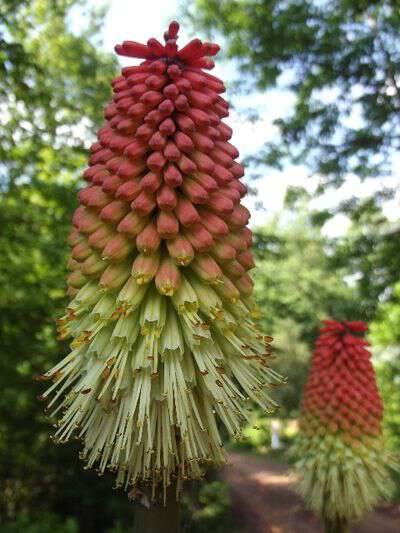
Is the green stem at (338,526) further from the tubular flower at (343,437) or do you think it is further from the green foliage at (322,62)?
the green foliage at (322,62)

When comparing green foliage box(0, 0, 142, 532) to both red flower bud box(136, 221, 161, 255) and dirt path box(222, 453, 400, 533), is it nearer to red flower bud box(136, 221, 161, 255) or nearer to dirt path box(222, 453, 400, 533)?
dirt path box(222, 453, 400, 533)

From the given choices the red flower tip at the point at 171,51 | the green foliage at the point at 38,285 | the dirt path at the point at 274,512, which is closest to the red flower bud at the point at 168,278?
the red flower tip at the point at 171,51

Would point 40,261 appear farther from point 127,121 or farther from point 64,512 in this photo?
point 127,121

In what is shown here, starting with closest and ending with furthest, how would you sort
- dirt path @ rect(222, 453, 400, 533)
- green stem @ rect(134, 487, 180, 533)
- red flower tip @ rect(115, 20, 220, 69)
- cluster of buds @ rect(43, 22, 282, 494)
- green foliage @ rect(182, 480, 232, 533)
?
green stem @ rect(134, 487, 180, 533) → cluster of buds @ rect(43, 22, 282, 494) → red flower tip @ rect(115, 20, 220, 69) → green foliage @ rect(182, 480, 232, 533) → dirt path @ rect(222, 453, 400, 533)

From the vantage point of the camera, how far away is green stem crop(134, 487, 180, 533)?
1.57 m

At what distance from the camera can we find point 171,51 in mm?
2033

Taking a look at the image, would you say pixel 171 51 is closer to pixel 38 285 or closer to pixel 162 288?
pixel 162 288

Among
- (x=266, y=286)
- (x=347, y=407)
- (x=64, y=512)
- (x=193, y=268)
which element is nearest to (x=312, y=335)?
(x=266, y=286)

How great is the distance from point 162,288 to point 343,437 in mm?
2556

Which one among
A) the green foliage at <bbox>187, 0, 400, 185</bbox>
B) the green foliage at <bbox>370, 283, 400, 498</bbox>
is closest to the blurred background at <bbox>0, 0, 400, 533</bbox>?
the green foliage at <bbox>187, 0, 400, 185</bbox>

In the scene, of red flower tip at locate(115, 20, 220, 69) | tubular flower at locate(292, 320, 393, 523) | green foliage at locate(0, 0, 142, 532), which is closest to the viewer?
red flower tip at locate(115, 20, 220, 69)

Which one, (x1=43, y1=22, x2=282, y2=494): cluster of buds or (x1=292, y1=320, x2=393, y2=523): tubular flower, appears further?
(x1=292, y1=320, x2=393, y2=523): tubular flower

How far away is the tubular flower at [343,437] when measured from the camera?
3.60 meters

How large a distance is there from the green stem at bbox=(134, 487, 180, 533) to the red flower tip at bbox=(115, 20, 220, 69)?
167 cm
